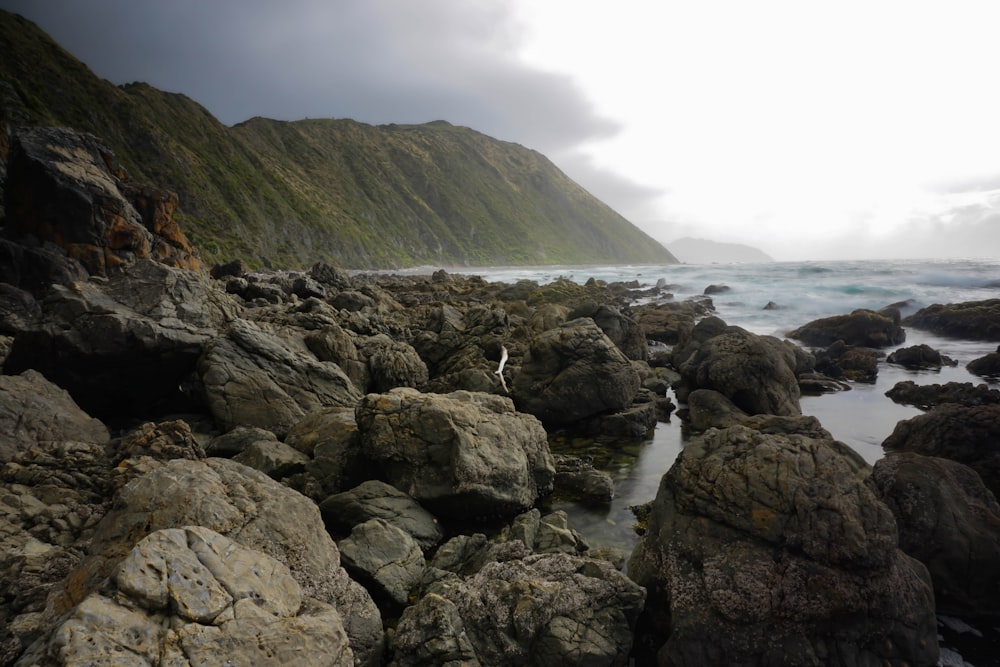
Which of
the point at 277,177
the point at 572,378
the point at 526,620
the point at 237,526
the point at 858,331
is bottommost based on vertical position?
the point at 526,620

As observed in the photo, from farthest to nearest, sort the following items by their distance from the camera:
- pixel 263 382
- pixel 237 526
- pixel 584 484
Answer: pixel 263 382 < pixel 584 484 < pixel 237 526

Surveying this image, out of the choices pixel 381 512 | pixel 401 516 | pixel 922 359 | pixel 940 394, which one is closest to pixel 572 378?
pixel 401 516

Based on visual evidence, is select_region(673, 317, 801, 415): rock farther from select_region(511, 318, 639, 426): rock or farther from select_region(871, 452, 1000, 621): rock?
select_region(871, 452, 1000, 621): rock

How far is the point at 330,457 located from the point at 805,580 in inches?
268

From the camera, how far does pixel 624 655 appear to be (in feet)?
15.5

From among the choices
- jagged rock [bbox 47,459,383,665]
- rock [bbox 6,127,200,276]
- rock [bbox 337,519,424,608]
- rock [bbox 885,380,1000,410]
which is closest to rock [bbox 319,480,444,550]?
rock [bbox 337,519,424,608]

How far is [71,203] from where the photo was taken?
1744 cm

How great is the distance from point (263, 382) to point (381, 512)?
4508 millimetres

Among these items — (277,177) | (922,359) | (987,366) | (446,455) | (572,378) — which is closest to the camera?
(446,455)

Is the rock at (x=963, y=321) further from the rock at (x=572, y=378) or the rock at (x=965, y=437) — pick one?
the rock at (x=572, y=378)

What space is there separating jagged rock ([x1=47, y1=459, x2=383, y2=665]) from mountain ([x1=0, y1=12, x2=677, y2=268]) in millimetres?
32599

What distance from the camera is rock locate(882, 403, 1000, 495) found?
8.42 meters

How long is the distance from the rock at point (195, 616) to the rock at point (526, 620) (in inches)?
42.5

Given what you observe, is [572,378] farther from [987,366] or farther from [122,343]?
[987,366]
